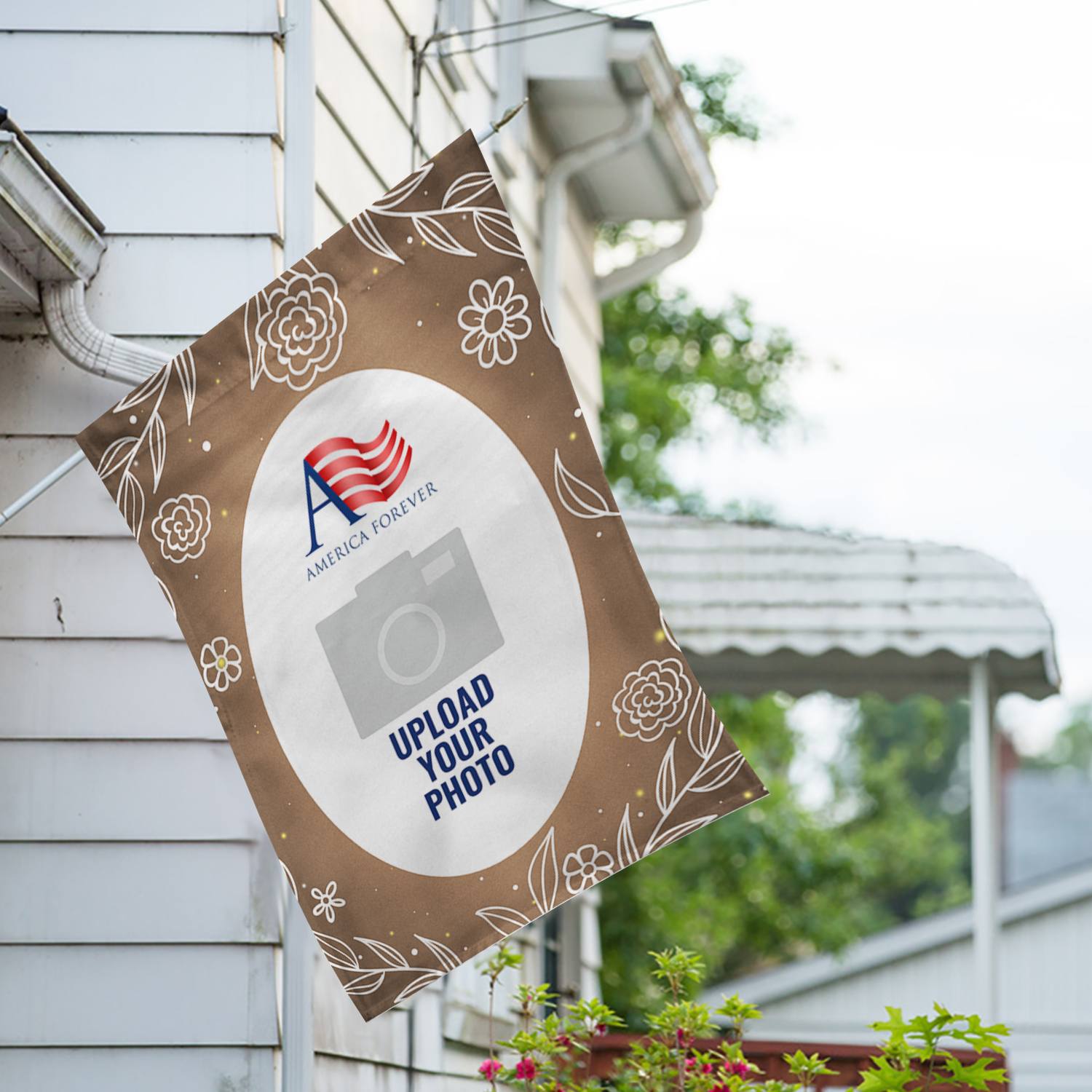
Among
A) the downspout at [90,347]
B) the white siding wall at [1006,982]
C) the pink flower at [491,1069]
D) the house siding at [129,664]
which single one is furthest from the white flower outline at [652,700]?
the white siding wall at [1006,982]

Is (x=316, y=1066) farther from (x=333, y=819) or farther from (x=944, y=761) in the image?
(x=944, y=761)

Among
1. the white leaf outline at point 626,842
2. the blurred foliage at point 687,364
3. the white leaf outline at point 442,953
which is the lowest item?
the white leaf outline at point 442,953

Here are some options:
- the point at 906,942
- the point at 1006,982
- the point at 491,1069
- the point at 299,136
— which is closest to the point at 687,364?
the point at 906,942

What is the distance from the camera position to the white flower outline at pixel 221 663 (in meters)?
→ 3.04

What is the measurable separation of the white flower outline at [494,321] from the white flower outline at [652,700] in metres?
0.63

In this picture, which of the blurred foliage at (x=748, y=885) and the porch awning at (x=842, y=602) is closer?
the porch awning at (x=842, y=602)

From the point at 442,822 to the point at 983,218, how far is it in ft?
72.3

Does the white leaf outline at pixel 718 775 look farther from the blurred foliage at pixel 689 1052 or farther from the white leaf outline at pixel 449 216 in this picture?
the white leaf outline at pixel 449 216

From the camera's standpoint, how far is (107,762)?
3.55 metres

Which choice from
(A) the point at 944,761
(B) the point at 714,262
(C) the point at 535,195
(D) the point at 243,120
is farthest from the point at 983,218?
(A) the point at 944,761

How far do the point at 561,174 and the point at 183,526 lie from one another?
4337mm

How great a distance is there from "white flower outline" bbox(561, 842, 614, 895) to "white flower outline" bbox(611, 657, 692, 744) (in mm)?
215

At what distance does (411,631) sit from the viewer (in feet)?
9.48

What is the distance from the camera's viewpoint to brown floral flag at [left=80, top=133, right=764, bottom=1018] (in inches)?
112
